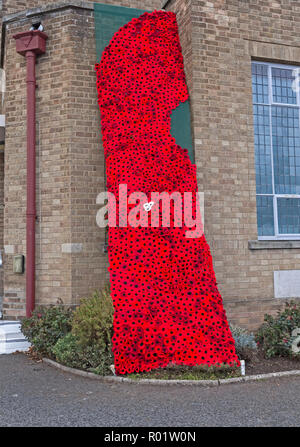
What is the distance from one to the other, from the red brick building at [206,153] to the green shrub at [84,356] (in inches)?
43.0

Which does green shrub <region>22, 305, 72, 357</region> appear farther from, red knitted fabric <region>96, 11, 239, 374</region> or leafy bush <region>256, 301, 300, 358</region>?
leafy bush <region>256, 301, 300, 358</region>

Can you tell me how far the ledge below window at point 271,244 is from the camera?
Answer: 24.9 ft

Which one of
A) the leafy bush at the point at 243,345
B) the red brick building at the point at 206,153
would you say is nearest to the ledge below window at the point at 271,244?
the red brick building at the point at 206,153

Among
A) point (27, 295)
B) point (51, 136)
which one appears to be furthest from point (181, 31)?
point (27, 295)

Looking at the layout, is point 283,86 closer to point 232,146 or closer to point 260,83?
point 260,83

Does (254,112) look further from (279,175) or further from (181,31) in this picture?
(181,31)

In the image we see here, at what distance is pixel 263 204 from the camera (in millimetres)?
8008

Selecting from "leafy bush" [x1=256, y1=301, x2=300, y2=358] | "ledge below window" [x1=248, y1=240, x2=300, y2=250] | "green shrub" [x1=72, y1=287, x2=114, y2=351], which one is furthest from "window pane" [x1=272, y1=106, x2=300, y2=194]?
"green shrub" [x1=72, y1=287, x2=114, y2=351]

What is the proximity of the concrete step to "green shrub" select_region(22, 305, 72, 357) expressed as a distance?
0.37 m

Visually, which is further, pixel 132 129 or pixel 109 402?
pixel 132 129

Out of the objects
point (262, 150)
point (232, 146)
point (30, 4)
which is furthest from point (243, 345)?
point (30, 4)

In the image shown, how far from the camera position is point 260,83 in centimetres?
818

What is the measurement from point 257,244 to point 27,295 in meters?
3.81

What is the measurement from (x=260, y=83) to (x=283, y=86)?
18.7 inches
